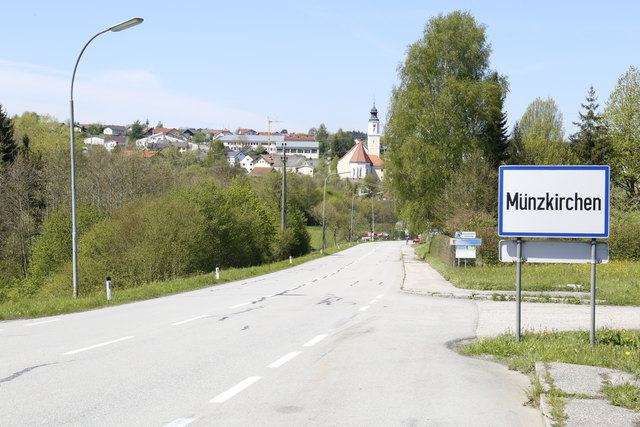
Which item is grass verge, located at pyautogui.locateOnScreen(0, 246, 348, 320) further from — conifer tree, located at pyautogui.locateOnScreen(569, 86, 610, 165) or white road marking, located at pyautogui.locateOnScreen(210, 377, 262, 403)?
conifer tree, located at pyautogui.locateOnScreen(569, 86, 610, 165)

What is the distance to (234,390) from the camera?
23.7ft

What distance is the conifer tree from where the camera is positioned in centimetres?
6606

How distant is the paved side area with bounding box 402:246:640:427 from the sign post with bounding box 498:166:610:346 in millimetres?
2297

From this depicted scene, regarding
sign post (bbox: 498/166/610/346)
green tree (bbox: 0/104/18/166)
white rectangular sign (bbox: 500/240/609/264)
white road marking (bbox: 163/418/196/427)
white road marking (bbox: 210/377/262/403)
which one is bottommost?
white road marking (bbox: 210/377/262/403)

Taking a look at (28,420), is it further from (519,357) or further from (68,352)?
(519,357)

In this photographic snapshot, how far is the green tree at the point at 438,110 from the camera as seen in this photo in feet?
151

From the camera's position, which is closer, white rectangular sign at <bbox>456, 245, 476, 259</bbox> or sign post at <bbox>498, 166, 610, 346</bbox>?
sign post at <bbox>498, 166, 610, 346</bbox>

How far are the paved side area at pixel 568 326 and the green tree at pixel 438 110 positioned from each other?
17.5 metres

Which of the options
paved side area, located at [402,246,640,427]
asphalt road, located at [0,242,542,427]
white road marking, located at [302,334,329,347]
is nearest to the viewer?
paved side area, located at [402,246,640,427]

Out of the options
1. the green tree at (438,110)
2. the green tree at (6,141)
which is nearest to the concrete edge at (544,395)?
the green tree at (438,110)

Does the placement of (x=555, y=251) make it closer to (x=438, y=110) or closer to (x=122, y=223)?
(x=122, y=223)

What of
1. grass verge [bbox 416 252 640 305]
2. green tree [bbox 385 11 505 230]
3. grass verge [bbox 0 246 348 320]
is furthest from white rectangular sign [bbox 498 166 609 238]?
green tree [bbox 385 11 505 230]

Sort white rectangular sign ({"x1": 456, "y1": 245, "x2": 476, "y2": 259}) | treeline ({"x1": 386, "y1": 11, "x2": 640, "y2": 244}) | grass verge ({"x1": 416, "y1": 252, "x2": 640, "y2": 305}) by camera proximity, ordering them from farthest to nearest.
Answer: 1. treeline ({"x1": 386, "y1": 11, "x2": 640, "y2": 244})
2. white rectangular sign ({"x1": 456, "y1": 245, "x2": 476, "y2": 259})
3. grass verge ({"x1": 416, "y1": 252, "x2": 640, "y2": 305})

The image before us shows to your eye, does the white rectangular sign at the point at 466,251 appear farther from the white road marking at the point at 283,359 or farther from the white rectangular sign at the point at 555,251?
the white road marking at the point at 283,359
